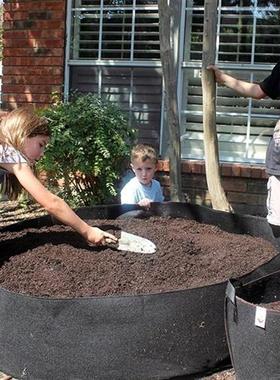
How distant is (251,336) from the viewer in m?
2.38

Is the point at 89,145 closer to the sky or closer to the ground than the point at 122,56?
closer to the ground

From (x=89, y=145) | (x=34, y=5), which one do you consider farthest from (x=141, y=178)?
(x=34, y=5)

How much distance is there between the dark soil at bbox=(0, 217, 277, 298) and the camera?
292 cm

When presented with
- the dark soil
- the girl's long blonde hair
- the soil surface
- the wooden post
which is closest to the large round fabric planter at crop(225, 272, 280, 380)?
the dark soil

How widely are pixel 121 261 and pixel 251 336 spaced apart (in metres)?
1.02

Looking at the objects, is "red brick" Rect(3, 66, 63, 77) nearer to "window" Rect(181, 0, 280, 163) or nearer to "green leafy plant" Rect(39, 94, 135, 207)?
"green leafy plant" Rect(39, 94, 135, 207)

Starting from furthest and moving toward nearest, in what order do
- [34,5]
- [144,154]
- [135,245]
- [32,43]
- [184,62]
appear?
[32,43], [34,5], [184,62], [144,154], [135,245]

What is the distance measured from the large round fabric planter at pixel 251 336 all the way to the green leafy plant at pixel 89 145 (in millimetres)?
3490

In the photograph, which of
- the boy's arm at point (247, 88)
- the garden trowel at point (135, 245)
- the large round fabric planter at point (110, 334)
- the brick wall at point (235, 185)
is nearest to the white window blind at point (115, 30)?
the brick wall at point (235, 185)

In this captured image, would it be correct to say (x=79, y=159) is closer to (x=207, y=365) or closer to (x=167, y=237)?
(x=167, y=237)

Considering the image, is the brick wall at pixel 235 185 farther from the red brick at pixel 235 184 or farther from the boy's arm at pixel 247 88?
the boy's arm at pixel 247 88

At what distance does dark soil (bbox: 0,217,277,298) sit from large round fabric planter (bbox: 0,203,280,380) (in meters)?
0.18

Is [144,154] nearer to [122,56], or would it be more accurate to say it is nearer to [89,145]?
[89,145]

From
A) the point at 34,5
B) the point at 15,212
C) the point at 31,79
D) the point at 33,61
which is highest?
A: the point at 34,5
